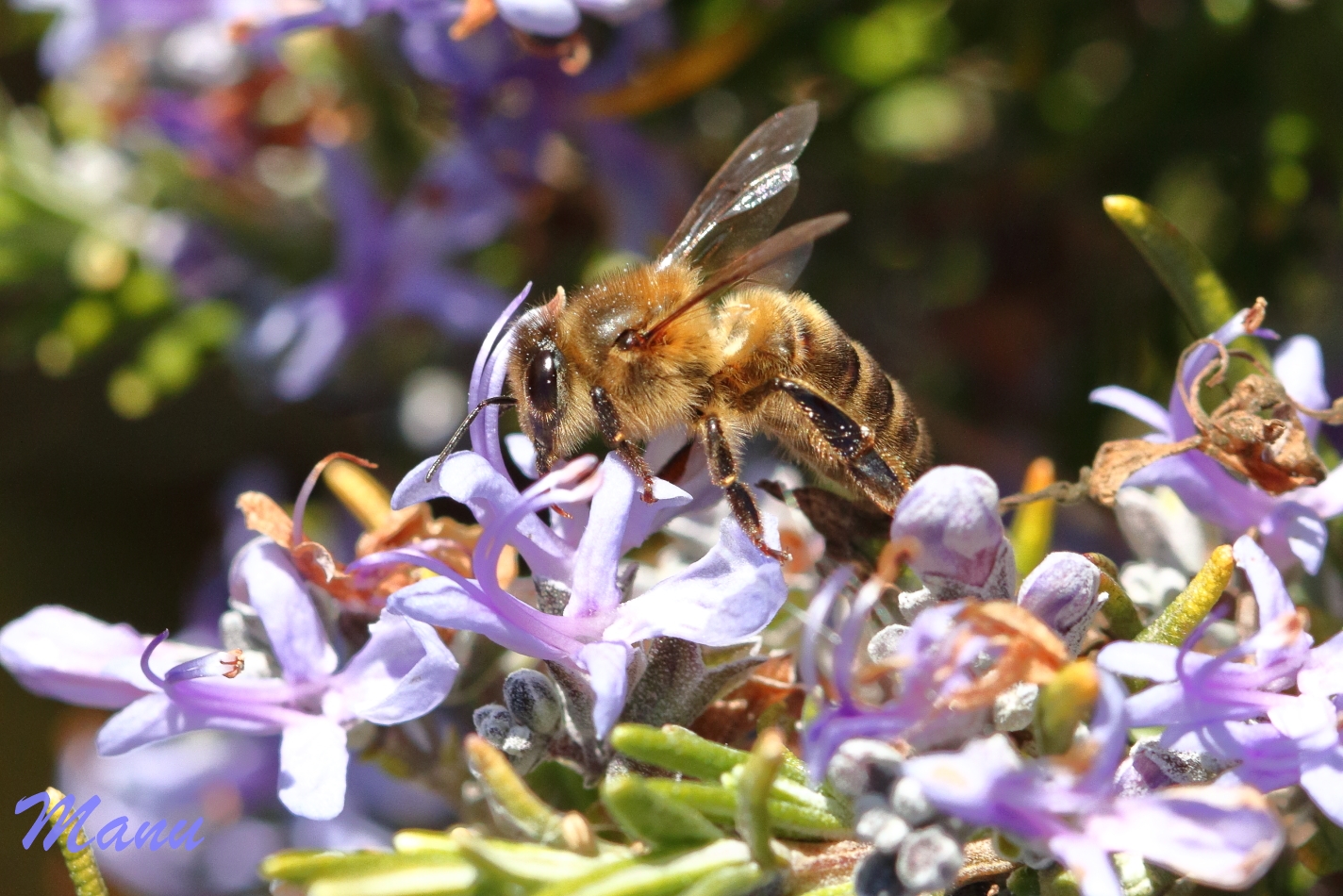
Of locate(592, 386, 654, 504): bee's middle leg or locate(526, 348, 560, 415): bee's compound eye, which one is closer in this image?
locate(592, 386, 654, 504): bee's middle leg

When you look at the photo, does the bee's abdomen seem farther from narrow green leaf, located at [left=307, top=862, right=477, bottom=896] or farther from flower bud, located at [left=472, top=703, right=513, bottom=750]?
narrow green leaf, located at [left=307, top=862, right=477, bottom=896]

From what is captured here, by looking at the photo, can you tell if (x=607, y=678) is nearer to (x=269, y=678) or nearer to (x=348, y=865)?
(x=348, y=865)

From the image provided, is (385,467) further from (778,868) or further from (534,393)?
(778,868)

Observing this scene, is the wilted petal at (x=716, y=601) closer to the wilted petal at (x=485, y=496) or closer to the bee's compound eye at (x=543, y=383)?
the wilted petal at (x=485, y=496)

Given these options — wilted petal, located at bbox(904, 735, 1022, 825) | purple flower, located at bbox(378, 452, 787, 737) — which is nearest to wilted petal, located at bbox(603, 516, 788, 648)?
purple flower, located at bbox(378, 452, 787, 737)

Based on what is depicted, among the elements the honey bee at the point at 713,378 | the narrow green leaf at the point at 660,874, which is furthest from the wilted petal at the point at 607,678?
the honey bee at the point at 713,378

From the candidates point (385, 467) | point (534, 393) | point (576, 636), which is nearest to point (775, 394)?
point (534, 393)

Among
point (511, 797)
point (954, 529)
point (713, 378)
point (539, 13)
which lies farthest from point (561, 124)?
point (511, 797)
